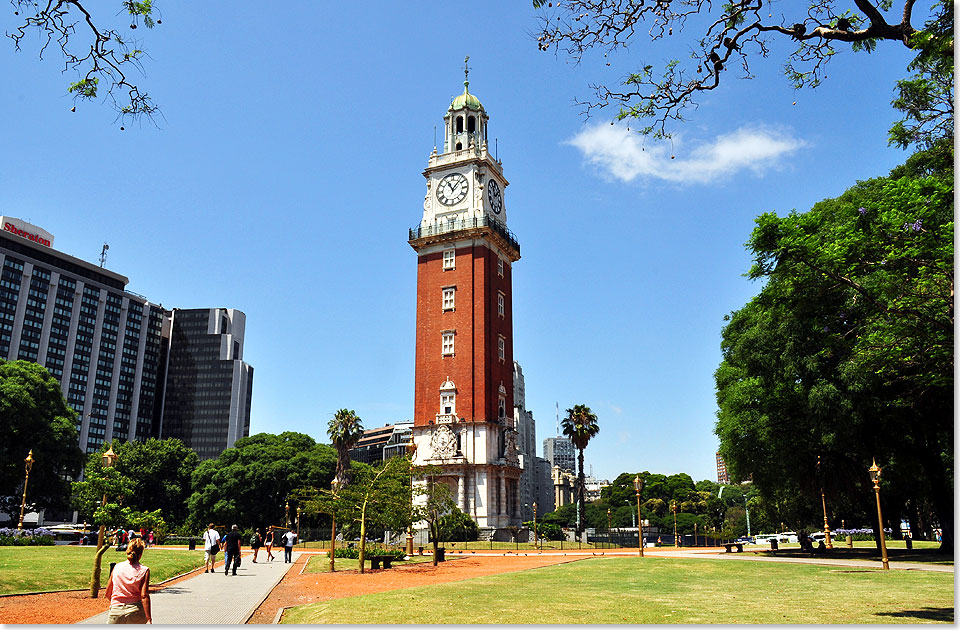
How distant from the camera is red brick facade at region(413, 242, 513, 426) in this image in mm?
63406

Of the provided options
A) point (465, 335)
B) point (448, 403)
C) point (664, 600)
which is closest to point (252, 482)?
point (448, 403)

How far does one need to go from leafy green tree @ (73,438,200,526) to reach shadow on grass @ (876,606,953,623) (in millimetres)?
77188

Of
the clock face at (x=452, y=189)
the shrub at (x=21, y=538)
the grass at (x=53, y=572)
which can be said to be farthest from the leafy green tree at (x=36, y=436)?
the clock face at (x=452, y=189)

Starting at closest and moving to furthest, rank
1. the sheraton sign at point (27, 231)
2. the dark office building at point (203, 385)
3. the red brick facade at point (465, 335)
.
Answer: the red brick facade at point (465, 335) < the sheraton sign at point (27, 231) < the dark office building at point (203, 385)

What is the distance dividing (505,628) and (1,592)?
1182 centimetres

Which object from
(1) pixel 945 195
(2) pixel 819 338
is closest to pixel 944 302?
(1) pixel 945 195

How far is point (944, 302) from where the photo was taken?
13.2m

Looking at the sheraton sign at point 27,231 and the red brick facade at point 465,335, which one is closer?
the red brick facade at point 465,335

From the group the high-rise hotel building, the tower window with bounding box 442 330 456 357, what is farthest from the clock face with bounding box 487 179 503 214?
the high-rise hotel building

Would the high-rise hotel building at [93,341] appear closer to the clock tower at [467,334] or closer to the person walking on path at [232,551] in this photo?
the clock tower at [467,334]

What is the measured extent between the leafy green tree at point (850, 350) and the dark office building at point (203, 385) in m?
124

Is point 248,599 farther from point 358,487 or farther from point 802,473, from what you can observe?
point 802,473

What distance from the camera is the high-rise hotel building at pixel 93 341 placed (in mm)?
110500

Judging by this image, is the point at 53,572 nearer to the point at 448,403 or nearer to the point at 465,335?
the point at 448,403
